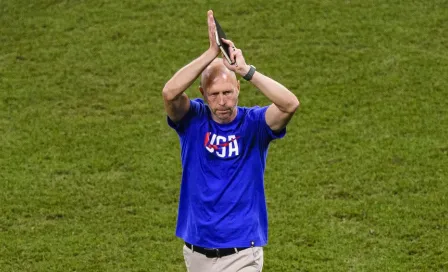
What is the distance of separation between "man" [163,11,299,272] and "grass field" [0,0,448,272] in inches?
104

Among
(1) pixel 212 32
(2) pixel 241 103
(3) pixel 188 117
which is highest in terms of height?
(1) pixel 212 32

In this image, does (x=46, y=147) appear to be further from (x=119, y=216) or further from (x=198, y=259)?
(x=198, y=259)

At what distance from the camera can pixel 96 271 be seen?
903 cm

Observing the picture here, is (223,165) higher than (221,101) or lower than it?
lower

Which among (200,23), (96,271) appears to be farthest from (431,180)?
(200,23)

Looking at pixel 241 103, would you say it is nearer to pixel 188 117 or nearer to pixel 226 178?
pixel 188 117

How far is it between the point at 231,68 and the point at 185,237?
1.25 meters

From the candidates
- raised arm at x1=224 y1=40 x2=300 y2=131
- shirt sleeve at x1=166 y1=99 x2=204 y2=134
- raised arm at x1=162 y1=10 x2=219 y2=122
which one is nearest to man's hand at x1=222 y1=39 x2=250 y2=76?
raised arm at x1=224 y1=40 x2=300 y2=131

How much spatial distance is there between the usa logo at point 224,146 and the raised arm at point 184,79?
0.31m

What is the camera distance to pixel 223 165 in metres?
6.38

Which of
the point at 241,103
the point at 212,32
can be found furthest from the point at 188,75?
the point at 241,103

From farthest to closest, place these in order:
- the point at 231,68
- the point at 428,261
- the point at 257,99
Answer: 1. the point at 257,99
2. the point at 428,261
3. the point at 231,68

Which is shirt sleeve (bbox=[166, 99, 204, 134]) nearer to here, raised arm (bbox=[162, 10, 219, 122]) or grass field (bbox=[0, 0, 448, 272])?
raised arm (bbox=[162, 10, 219, 122])

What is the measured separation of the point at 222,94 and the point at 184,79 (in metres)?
0.26
